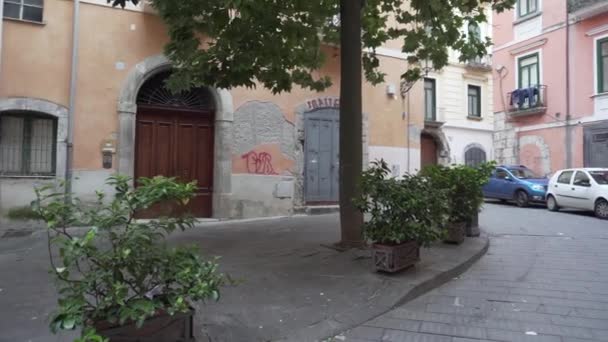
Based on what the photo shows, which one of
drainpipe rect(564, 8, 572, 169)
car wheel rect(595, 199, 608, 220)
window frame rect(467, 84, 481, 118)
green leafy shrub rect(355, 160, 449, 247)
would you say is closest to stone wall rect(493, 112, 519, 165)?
drainpipe rect(564, 8, 572, 169)

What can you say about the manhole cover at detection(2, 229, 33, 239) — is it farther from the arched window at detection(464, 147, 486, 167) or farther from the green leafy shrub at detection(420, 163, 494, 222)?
the arched window at detection(464, 147, 486, 167)

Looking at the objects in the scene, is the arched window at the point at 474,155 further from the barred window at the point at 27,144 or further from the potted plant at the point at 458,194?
the barred window at the point at 27,144

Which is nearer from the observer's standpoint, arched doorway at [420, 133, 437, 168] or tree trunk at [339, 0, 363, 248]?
tree trunk at [339, 0, 363, 248]

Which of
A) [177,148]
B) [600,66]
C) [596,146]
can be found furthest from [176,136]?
[600,66]

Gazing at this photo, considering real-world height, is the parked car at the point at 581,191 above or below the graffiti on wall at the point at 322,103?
below

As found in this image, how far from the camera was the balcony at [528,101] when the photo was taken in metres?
19.2

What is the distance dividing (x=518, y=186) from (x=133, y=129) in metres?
13.4

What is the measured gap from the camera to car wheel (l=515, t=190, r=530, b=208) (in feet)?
52.4

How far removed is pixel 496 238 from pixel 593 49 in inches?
498

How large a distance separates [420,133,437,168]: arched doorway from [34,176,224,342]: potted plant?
18432 mm

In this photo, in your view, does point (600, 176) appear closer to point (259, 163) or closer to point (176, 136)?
point (259, 163)

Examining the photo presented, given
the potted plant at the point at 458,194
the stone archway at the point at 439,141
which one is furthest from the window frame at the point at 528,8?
the potted plant at the point at 458,194

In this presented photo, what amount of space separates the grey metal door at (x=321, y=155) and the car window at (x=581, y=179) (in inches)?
302

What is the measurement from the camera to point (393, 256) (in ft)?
16.6
